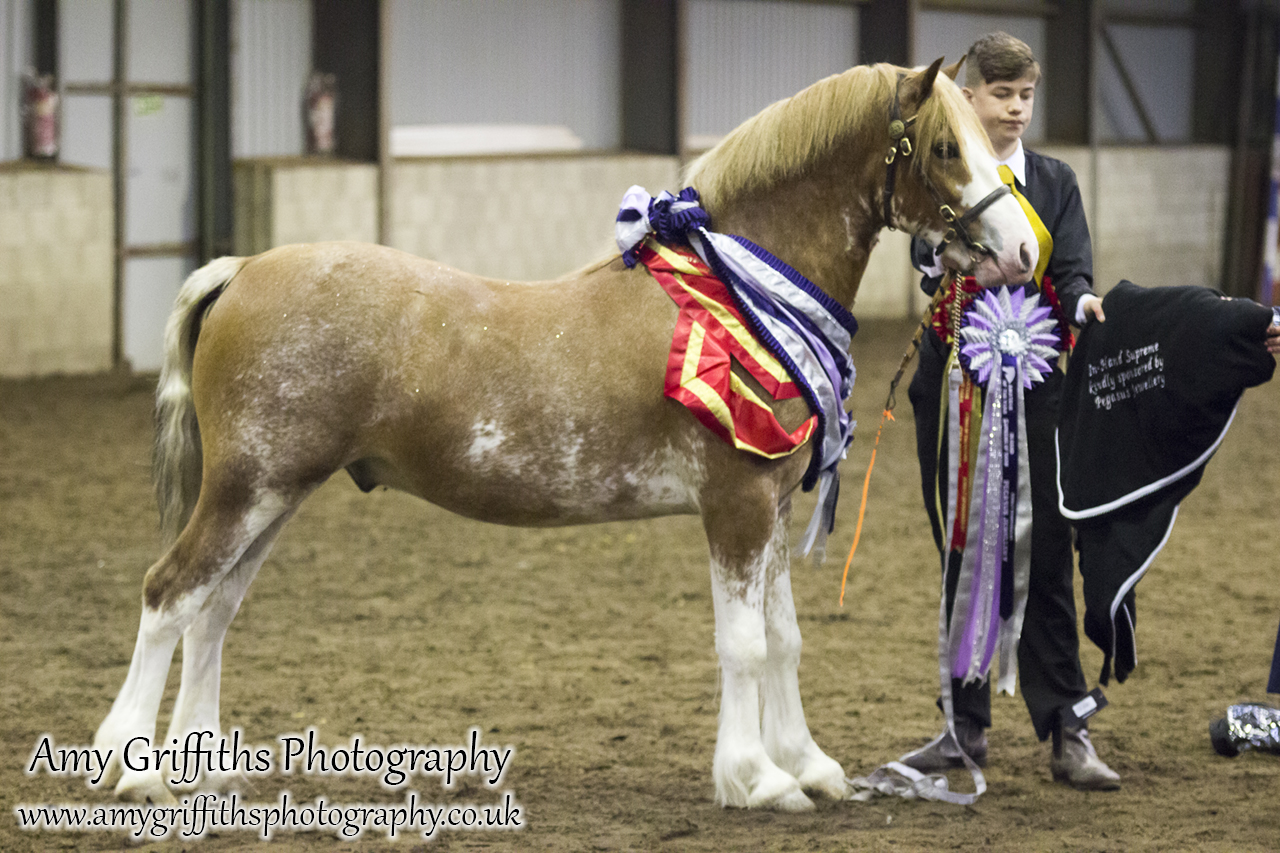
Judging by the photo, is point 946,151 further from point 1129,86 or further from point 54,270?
point 1129,86

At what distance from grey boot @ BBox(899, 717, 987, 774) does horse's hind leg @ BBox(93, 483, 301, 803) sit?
174 cm

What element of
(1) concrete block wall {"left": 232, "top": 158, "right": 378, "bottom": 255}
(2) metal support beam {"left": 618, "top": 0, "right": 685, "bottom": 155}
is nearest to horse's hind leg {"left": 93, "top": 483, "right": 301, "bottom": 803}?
(1) concrete block wall {"left": 232, "top": 158, "right": 378, "bottom": 255}

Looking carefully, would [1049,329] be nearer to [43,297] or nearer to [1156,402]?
[1156,402]

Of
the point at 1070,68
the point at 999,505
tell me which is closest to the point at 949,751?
the point at 999,505

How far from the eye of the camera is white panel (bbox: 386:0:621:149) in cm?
1074

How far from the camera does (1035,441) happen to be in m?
3.60

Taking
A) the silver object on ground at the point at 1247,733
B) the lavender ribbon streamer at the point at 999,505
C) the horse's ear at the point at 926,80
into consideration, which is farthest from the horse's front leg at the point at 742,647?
the silver object on ground at the point at 1247,733

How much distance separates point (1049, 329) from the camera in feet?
11.8

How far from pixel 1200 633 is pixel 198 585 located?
3443mm

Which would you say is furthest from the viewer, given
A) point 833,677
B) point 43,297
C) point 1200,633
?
point 43,297

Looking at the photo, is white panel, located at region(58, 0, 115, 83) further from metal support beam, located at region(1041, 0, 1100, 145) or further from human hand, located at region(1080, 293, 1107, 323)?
metal support beam, located at region(1041, 0, 1100, 145)

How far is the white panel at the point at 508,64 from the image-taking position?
10742mm

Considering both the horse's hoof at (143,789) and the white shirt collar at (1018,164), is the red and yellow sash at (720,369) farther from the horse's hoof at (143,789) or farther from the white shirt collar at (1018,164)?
the horse's hoof at (143,789)

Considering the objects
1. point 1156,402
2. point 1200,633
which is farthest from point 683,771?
point 1200,633
